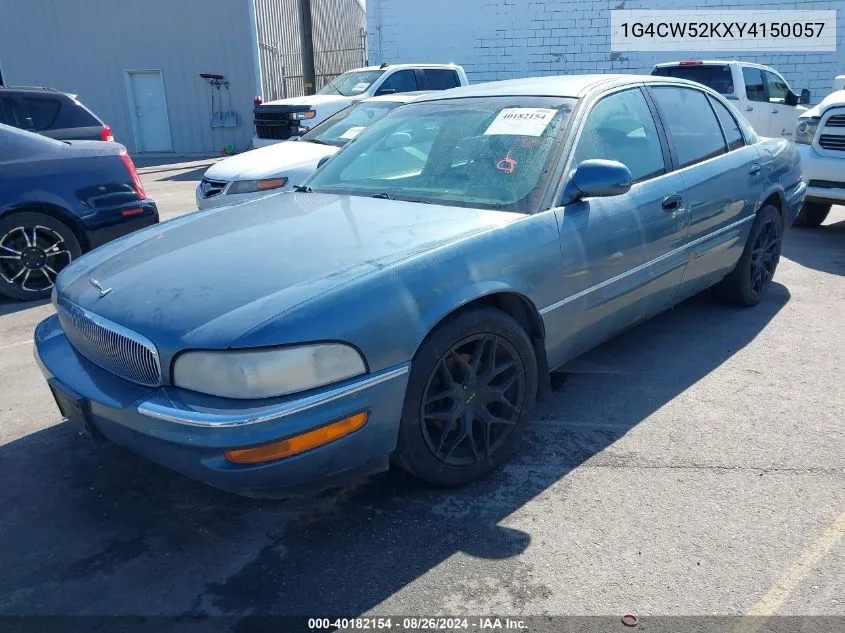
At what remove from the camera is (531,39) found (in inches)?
688

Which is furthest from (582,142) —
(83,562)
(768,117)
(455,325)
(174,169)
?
(174,169)

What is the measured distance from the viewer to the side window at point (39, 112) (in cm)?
785

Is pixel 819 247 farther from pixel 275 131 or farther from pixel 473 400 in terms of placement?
pixel 275 131

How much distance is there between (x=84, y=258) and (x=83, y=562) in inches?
55.3

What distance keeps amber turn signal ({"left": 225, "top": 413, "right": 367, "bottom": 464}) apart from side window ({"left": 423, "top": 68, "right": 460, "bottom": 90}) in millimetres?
11217

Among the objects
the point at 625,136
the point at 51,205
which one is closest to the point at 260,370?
the point at 625,136

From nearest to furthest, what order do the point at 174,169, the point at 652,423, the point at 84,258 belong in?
1. the point at 84,258
2. the point at 652,423
3. the point at 174,169

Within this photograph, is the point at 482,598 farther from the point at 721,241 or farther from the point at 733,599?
the point at 721,241

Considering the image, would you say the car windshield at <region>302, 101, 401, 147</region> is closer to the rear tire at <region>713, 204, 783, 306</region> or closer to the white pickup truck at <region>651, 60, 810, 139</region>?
the rear tire at <region>713, 204, 783, 306</region>

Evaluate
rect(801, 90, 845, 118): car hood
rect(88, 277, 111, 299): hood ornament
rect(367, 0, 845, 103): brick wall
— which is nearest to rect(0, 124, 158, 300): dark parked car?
rect(88, 277, 111, 299): hood ornament

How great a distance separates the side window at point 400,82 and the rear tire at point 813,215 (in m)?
7.07

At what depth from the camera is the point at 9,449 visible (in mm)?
3389

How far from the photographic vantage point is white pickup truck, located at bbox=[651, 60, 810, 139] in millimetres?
11555

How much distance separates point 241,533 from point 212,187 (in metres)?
5.22
